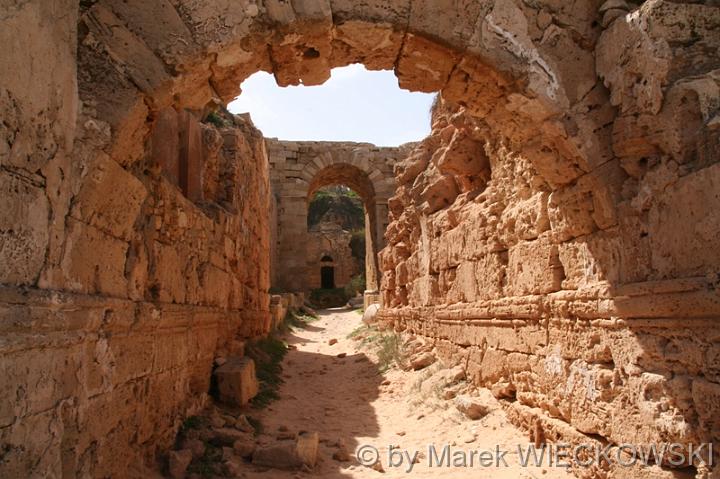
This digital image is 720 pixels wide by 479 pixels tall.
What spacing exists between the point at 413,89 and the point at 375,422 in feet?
11.6

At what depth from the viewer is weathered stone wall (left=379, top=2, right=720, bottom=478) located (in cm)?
269

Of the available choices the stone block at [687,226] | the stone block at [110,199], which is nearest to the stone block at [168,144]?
the stone block at [110,199]

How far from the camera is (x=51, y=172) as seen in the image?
2.31 metres

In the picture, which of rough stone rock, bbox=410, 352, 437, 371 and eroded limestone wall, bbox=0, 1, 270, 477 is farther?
rough stone rock, bbox=410, 352, 437, 371

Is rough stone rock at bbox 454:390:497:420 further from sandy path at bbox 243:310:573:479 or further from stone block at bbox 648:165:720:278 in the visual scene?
stone block at bbox 648:165:720:278

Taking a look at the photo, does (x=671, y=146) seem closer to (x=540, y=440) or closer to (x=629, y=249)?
(x=629, y=249)

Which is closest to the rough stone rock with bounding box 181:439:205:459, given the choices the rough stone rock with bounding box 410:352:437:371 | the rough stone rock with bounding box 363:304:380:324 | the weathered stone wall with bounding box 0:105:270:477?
the weathered stone wall with bounding box 0:105:270:477

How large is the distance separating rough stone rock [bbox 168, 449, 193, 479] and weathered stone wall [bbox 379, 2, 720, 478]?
105 inches

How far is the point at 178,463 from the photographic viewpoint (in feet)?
11.6

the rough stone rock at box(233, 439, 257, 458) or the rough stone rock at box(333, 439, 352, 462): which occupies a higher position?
the rough stone rock at box(233, 439, 257, 458)

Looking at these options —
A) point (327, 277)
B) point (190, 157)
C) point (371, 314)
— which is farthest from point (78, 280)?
point (327, 277)

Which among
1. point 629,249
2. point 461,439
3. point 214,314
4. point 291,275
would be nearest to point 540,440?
point 461,439

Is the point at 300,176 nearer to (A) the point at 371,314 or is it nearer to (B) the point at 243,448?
(A) the point at 371,314

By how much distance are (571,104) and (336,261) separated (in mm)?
24721
